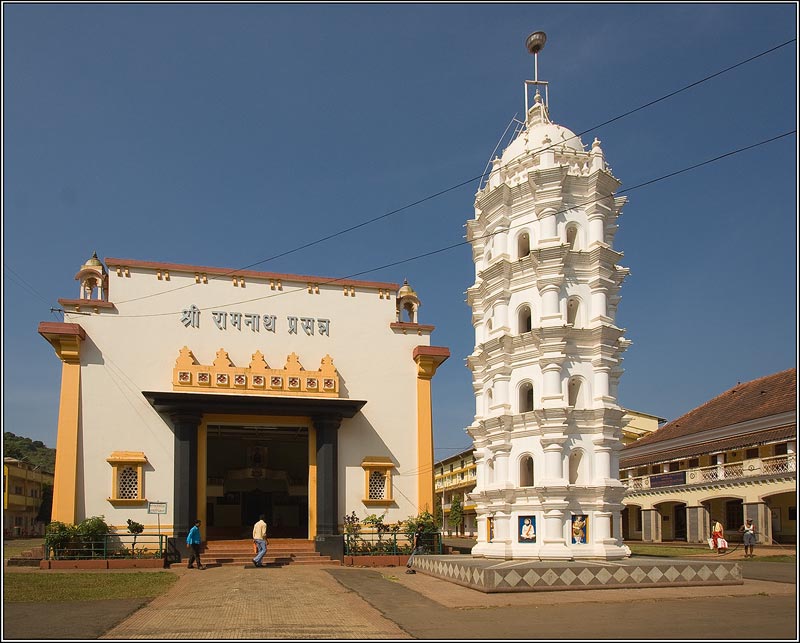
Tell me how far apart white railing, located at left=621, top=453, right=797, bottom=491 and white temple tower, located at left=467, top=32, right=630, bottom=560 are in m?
15.4

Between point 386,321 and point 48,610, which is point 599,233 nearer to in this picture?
point 386,321

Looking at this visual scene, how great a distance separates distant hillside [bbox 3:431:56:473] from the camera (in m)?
78.3

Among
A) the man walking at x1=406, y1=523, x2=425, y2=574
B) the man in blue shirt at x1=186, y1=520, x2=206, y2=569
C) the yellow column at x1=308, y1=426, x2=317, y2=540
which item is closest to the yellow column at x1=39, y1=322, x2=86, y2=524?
the man in blue shirt at x1=186, y1=520, x2=206, y2=569

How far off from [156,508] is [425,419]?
9.77 m

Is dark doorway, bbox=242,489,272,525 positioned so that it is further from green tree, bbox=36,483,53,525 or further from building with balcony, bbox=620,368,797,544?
green tree, bbox=36,483,53,525

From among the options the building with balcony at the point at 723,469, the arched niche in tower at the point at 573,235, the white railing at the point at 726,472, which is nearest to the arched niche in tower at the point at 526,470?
the arched niche in tower at the point at 573,235

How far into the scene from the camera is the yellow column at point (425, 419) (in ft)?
90.0

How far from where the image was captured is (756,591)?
16.4 meters

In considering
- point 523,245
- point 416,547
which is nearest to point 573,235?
point 523,245

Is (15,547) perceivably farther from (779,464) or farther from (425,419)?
(779,464)

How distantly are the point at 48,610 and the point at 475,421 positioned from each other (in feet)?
44.2

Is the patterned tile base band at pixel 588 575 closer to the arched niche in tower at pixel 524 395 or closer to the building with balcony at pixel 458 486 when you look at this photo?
the arched niche in tower at pixel 524 395

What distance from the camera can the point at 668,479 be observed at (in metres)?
41.4

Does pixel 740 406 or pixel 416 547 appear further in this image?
pixel 740 406
